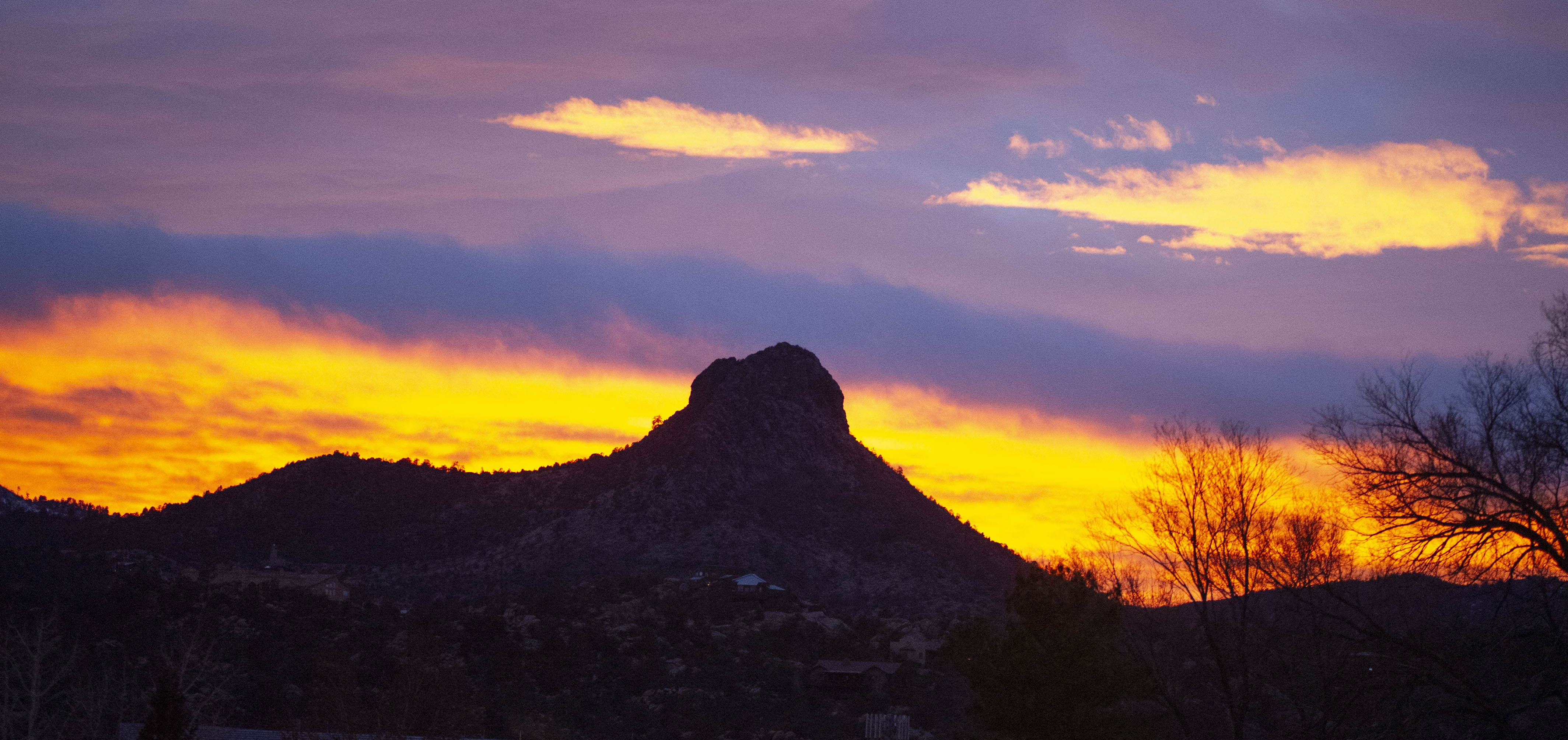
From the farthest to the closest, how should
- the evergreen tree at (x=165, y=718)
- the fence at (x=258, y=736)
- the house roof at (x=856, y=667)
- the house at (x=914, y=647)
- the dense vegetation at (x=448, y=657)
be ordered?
1. the house at (x=914, y=647)
2. the house roof at (x=856, y=667)
3. the dense vegetation at (x=448, y=657)
4. the fence at (x=258, y=736)
5. the evergreen tree at (x=165, y=718)

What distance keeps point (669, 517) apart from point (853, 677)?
25328 mm

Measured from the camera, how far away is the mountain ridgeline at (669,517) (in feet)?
249

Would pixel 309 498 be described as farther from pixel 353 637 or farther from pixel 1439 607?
pixel 1439 607

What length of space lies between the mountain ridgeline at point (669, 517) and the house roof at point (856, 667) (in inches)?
583

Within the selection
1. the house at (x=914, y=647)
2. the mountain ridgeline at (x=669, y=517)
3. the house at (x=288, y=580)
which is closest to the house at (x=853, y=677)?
the house at (x=914, y=647)

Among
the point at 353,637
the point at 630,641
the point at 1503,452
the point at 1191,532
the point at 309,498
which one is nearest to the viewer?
the point at 1503,452

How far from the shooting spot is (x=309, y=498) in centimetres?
8856

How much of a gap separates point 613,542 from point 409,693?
37927 mm

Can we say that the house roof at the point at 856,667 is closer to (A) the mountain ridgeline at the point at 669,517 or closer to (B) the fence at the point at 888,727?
(B) the fence at the point at 888,727

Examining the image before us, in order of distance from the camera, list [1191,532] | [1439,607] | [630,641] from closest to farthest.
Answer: [1439,607] → [1191,532] → [630,641]

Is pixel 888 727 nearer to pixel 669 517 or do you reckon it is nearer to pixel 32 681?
pixel 32 681

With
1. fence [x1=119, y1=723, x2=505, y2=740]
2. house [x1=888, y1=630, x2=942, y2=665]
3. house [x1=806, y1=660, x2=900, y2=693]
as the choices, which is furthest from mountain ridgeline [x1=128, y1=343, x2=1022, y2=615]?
fence [x1=119, y1=723, x2=505, y2=740]

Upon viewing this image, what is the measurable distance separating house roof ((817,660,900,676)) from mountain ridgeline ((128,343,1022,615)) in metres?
14.8

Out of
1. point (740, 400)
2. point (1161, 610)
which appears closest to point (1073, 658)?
point (1161, 610)
